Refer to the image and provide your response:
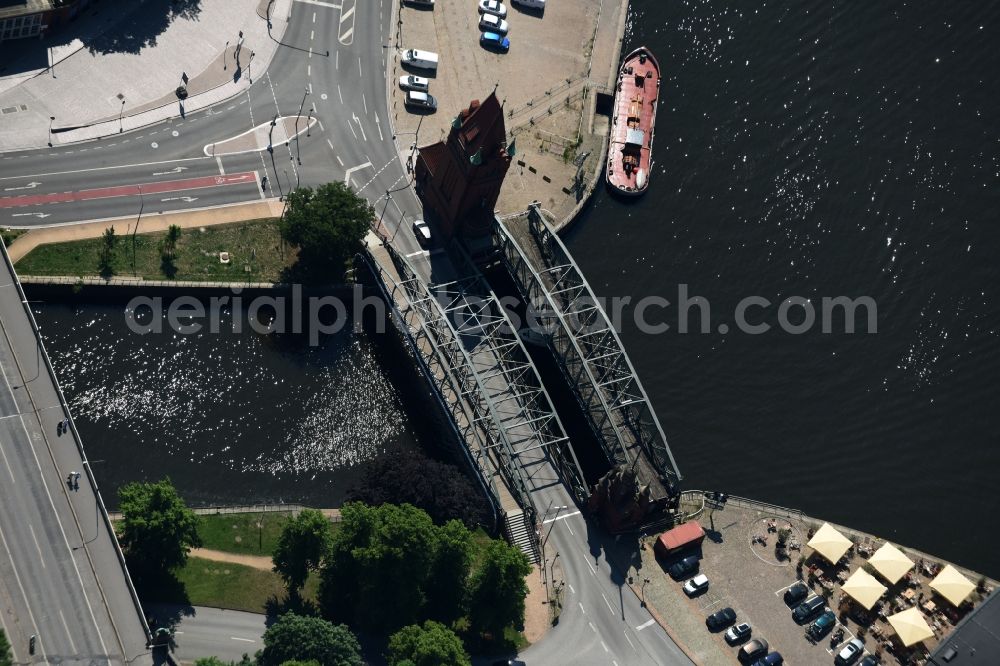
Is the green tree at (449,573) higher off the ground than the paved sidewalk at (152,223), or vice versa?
the paved sidewalk at (152,223)

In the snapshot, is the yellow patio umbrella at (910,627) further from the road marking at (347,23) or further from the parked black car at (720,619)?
the road marking at (347,23)

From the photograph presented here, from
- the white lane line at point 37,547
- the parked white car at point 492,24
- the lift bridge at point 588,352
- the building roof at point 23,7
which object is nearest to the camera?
the white lane line at point 37,547

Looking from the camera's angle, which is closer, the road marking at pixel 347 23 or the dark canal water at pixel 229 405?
the dark canal water at pixel 229 405

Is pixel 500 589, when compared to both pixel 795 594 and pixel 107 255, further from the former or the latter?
pixel 107 255

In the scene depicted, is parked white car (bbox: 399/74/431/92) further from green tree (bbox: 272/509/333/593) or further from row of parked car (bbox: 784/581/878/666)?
row of parked car (bbox: 784/581/878/666)

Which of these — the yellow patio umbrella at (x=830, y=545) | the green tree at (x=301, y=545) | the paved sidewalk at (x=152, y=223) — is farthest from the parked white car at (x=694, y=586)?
the paved sidewalk at (x=152, y=223)

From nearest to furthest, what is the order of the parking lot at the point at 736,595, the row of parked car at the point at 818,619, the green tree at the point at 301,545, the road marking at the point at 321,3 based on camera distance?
the green tree at the point at 301,545 → the parking lot at the point at 736,595 → the row of parked car at the point at 818,619 → the road marking at the point at 321,3

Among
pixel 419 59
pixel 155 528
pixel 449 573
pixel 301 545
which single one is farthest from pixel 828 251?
pixel 155 528

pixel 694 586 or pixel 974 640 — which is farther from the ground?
pixel 694 586
